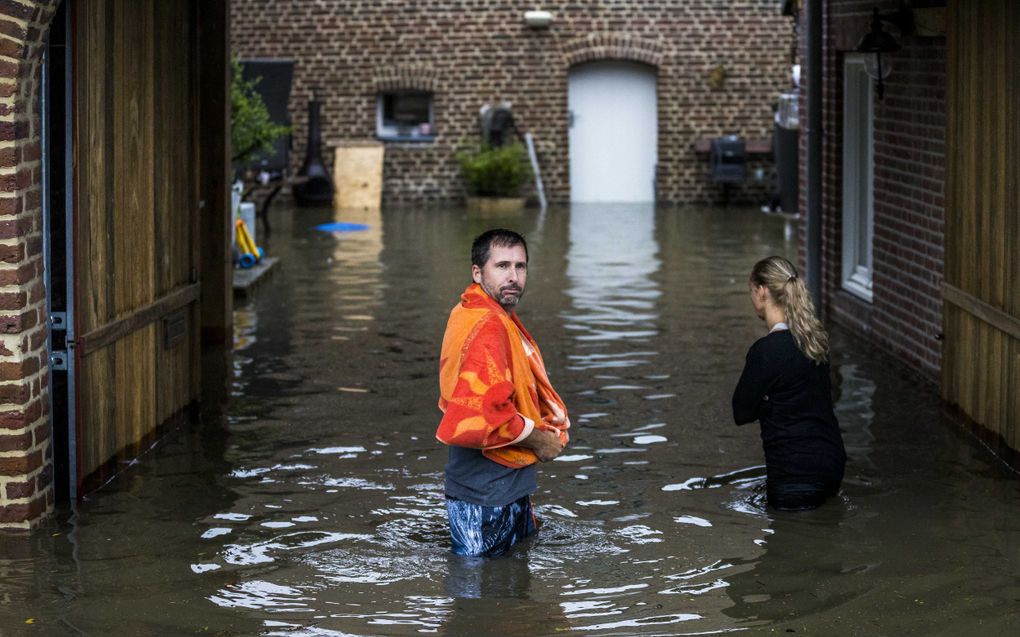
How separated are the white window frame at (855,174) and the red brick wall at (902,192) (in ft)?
0.20

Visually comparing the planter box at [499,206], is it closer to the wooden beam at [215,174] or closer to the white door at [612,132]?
the white door at [612,132]

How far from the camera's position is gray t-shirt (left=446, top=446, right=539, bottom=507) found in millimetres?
6371

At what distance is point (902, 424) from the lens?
9414 millimetres

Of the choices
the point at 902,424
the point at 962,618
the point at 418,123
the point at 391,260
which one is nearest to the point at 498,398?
the point at 962,618

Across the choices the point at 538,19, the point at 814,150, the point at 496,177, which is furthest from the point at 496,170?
the point at 814,150

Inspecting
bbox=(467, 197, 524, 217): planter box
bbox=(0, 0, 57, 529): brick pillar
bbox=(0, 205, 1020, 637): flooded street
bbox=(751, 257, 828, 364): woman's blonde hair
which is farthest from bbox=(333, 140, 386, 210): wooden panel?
bbox=(751, 257, 828, 364): woman's blonde hair

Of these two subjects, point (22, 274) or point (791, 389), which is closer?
point (22, 274)

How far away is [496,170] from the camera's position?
25172 millimetres

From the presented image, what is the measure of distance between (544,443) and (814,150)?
26.0 ft

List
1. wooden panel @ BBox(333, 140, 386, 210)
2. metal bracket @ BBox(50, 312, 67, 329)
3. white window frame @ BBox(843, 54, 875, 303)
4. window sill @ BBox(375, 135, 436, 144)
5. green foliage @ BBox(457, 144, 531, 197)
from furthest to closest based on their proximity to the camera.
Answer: window sill @ BBox(375, 135, 436, 144)
wooden panel @ BBox(333, 140, 386, 210)
green foliage @ BBox(457, 144, 531, 197)
white window frame @ BBox(843, 54, 875, 303)
metal bracket @ BBox(50, 312, 67, 329)

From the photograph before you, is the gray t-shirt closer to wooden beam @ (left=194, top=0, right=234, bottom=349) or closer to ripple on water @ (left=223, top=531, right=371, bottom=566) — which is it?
ripple on water @ (left=223, top=531, right=371, bottom=566)

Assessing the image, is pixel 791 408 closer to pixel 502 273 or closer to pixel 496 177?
pixel 502 273

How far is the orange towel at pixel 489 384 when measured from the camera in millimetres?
6105

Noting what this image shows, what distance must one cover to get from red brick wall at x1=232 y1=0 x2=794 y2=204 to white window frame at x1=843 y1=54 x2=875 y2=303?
12.0 meters
